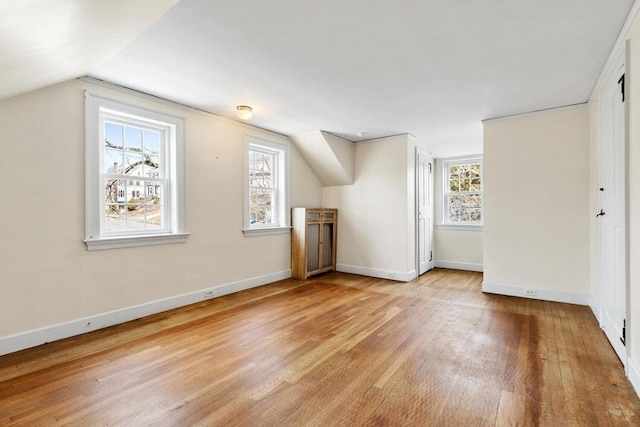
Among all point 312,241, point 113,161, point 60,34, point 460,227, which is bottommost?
point 312,241

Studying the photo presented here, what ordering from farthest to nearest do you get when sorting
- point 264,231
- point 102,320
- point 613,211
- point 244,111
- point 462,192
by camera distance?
point 462,192 < point 264,231 < point 244,111 < point 102,320 < point 613,211

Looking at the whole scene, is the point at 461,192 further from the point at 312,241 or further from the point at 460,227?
the point at 312,241

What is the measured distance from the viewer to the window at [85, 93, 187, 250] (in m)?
3.00

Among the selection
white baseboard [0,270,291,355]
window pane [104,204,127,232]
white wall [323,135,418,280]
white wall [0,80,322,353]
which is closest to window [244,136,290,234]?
white wall [0,80,322,353]

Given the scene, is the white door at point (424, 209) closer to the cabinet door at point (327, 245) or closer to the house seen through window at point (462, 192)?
the house seen through window at point (462, 192)

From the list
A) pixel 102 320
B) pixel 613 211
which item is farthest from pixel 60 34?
pixel 613 211

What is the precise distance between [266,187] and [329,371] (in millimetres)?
3291

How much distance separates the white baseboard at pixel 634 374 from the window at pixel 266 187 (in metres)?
4.03

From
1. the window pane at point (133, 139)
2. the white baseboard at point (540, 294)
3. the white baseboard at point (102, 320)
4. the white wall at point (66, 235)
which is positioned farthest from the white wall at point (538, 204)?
the window pane at point (133, 139)

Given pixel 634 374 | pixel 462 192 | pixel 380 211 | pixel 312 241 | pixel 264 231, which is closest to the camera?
pixel 634 374

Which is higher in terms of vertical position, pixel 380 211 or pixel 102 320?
pixel 380 211

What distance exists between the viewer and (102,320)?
3018 mm

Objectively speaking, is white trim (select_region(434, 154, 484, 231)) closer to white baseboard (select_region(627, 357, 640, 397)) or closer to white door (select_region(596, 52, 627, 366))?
white door (select_region(596, 52, 627, 366))

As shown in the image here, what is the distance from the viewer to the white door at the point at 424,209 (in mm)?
5457
